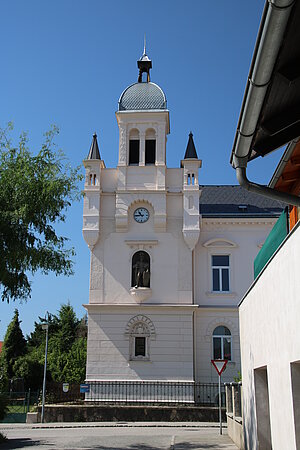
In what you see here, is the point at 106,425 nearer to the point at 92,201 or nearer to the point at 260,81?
the point at 92,201

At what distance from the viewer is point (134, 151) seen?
33.3 metres

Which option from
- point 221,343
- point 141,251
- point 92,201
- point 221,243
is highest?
point 92,201

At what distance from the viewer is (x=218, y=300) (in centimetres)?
3172

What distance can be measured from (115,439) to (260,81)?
1619cm

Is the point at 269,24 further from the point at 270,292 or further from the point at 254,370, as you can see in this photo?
the point at 254,370

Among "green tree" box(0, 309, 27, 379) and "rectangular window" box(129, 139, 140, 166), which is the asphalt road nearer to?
"rectangular window" box(129, 139, 140, 166)

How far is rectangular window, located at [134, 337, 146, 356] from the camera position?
30141 mm

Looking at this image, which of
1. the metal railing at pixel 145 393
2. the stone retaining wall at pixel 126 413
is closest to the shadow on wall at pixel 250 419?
the stone retaining wall at pixel 126 413

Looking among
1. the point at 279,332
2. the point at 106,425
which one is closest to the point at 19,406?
the point at 106,425

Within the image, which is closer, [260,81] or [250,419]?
[260,81]

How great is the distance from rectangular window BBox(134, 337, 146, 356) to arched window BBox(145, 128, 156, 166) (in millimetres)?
10547

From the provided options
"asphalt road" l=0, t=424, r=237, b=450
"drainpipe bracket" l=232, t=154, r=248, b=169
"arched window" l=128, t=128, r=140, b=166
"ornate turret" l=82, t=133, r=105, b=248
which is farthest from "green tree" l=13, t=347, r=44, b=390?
"drainpipe bracket" l=232, t=154, r=248, b=169

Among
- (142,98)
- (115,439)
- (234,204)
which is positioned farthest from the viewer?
(234,204)

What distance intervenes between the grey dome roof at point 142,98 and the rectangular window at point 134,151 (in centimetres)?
203
